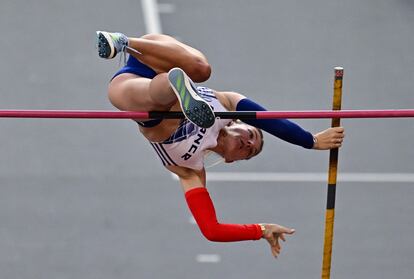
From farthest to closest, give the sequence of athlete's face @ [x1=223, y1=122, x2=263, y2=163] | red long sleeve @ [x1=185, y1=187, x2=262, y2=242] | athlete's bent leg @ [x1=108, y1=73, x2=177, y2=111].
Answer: athlete's face @ [x1=223, y1=122, x2=263, y2=163] → red long sleeve @ [x1=185, y1=187, x2=262, y2=242] → athlete's bent leg @ [x1=108, y1=73, x2=177, y2=111]

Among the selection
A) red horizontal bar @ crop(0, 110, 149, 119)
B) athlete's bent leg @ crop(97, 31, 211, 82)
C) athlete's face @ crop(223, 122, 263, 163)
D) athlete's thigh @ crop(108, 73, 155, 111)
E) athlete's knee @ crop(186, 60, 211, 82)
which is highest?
athlete's bent leg @ crop(97, 31, 211, 82)

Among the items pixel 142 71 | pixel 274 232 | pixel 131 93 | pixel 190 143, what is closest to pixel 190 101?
pixel 131 93

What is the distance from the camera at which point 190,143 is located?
857 cm

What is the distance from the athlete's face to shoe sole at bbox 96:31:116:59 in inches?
41.9

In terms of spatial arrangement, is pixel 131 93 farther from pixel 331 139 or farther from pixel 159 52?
pixel 331 139

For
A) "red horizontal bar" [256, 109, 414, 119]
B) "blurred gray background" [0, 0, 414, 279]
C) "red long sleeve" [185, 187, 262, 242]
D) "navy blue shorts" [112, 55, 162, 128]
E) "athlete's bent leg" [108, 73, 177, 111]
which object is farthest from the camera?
"blurred gray background" [0, 0, 414, 279]

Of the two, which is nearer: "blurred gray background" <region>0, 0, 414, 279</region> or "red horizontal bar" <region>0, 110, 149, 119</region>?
"red horizontal bar" <region>0, 110, 149, 119</region>

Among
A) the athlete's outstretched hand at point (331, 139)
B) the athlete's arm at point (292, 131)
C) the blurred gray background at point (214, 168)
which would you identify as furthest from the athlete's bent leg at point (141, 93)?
the blurred gray background at point (214, 168)

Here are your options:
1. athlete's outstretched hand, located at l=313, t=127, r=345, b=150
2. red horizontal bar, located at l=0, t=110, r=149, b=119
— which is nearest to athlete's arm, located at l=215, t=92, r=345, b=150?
athlete's outstretched hand, located at l=313, t=127, r=345, b=150

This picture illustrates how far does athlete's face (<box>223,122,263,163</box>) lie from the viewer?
867 cm

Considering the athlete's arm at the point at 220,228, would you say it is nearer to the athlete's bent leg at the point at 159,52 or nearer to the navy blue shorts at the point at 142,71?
the navy blue shorts at the point at 142,71

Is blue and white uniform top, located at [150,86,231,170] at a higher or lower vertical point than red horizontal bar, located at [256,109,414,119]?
lower

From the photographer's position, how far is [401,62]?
13938mm

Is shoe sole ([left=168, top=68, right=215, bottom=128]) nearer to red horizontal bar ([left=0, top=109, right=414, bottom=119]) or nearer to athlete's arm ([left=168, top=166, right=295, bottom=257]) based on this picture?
red horizontal bar ([left=0, top=109, right=414, bottom=119])
